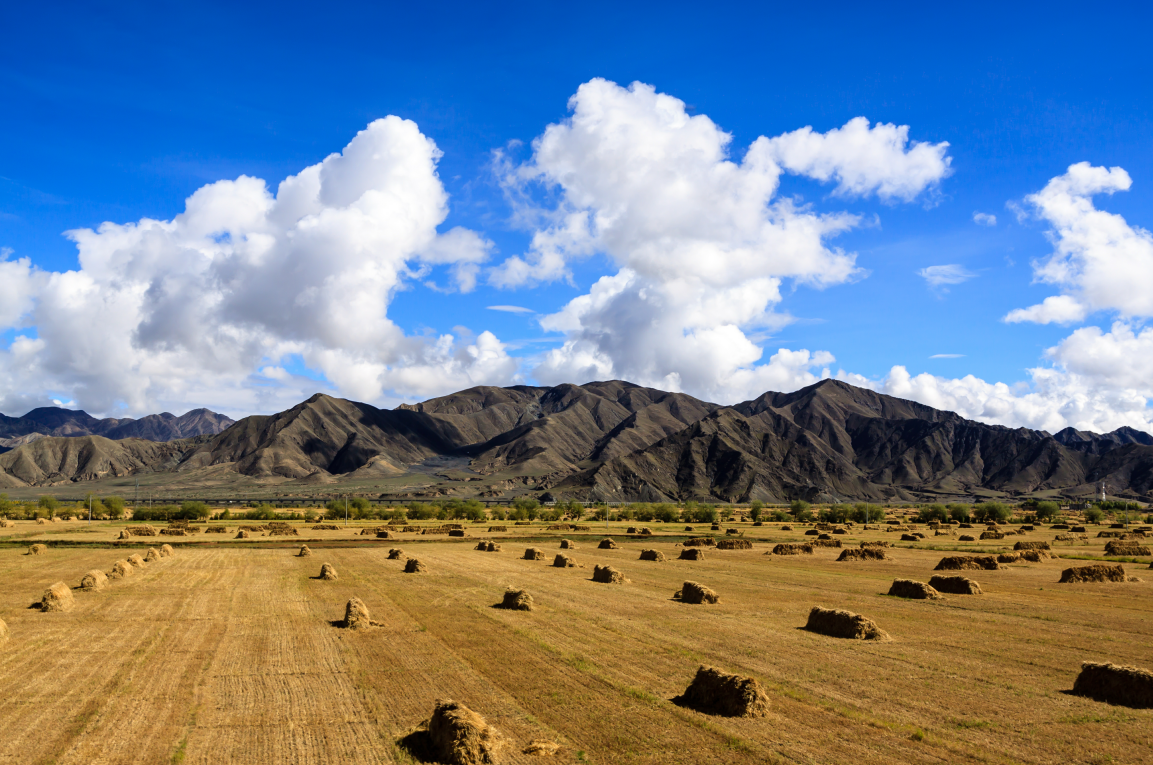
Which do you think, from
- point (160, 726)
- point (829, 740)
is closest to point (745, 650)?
point (829, 740)

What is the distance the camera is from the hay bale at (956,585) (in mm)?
36938

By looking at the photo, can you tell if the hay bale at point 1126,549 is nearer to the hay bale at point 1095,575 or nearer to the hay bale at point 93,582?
the hay bale at point 1095,575

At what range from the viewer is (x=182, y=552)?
198 ft

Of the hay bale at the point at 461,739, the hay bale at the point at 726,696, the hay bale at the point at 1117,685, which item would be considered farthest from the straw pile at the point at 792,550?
the hay bale at the point at 461,739

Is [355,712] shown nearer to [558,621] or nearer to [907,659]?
[558,621]

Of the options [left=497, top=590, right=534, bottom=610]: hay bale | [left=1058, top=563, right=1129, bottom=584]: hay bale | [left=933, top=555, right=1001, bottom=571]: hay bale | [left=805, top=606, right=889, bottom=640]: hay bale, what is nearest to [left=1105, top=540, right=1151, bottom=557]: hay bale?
[left=933, top=555, right=1001, bottom=571]: hay bale

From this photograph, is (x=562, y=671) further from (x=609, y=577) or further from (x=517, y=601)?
(x=609, y=577)

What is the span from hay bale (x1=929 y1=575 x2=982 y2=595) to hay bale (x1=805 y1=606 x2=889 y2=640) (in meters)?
14.7

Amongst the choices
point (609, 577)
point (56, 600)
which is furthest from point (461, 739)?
point (609, 577)

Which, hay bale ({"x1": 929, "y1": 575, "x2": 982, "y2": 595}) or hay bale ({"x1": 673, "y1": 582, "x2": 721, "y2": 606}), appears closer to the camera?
hay bale ({"x1": 673, "y1": 582, "x2": 721, "y2": 606})

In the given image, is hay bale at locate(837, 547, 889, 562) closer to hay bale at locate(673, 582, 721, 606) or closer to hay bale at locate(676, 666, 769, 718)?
hay bale at locate(673, 582, 721, 606)

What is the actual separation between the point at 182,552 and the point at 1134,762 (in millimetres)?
62279

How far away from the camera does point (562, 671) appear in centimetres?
1981

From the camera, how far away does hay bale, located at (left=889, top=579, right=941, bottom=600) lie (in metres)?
35.8
